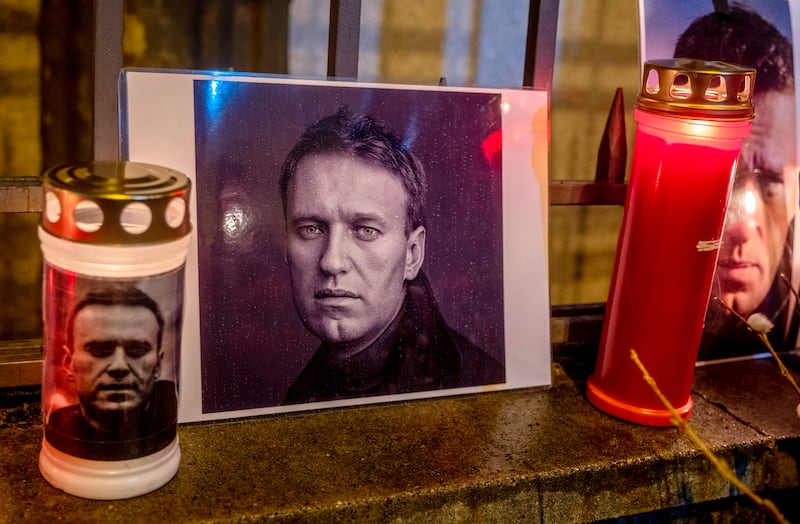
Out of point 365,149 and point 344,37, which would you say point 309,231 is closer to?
point 365,149

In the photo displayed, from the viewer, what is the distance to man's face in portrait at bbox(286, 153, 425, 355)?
1.58 metres

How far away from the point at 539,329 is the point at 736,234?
590 millimetres

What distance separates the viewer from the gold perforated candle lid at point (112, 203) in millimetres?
1178

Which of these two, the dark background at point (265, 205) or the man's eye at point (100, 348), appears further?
the dark background at point (265, 205)

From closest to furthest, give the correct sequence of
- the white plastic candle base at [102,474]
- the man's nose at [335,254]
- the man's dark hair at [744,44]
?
the white plastic candle base at [102,474], the man's nose at [335,254], the man's dark hair at [744,44]

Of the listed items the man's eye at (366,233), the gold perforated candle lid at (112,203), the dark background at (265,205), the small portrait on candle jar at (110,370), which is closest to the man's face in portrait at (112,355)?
the small portrait on candle jar at (110,370)

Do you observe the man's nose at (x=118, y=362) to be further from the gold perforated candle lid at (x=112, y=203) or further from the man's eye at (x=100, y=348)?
the gold perforated candle lid at (x=112, y=203)

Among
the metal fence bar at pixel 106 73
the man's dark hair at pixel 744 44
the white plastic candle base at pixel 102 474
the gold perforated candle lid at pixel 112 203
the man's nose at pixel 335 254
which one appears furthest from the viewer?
the man's dark hair at pixel 744 44

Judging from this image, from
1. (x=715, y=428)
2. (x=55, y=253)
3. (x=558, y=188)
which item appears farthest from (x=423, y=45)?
(x=55, y=253)

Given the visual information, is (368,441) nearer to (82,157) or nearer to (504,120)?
(504,120)

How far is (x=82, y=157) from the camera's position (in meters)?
3.28

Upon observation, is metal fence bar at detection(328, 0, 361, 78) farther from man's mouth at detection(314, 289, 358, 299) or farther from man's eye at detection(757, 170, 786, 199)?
man's eye at detection(757, 170, 786, 199)

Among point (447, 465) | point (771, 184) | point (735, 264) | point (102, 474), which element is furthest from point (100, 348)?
point (771, 184)

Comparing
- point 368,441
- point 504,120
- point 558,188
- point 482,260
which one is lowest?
point 368,441
